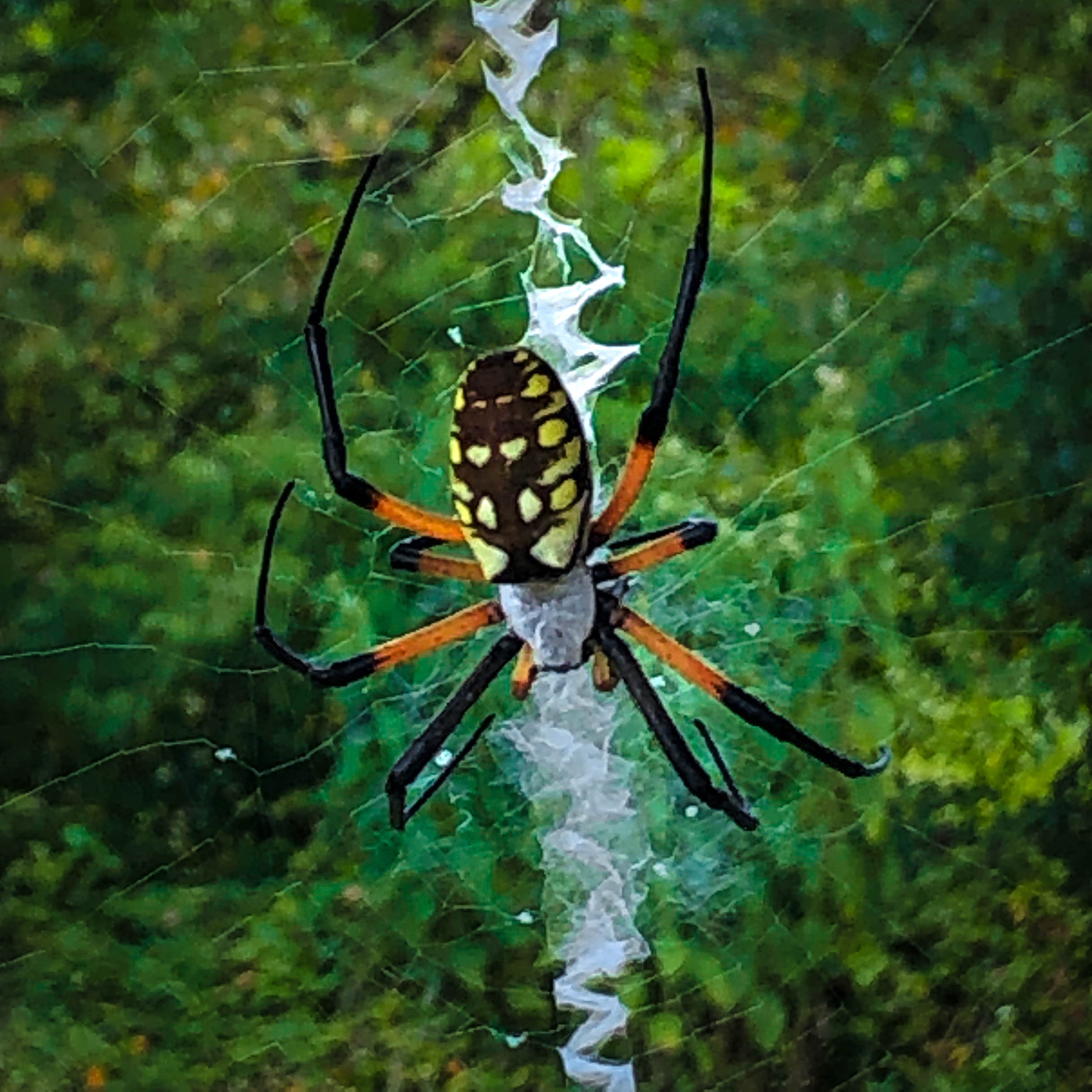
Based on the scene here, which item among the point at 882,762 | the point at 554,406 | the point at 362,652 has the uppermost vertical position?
the point at 362,652

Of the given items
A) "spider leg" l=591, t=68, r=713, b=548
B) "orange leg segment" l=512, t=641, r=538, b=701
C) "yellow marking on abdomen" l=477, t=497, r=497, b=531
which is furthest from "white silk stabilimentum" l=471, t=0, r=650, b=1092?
"yellow marking on abdomen" l=477, t=497, r=497, b=531

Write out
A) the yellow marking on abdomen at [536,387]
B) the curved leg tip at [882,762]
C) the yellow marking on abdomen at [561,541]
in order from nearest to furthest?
the yellow marking on abdomen at [536,387] → the yellow marking on abdomen at [561,541] → the curved leg tip at [882,762]

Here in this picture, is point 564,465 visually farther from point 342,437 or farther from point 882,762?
point 882,762

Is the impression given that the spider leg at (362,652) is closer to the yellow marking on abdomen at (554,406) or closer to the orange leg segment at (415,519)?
the orange leg segment at (415,519)

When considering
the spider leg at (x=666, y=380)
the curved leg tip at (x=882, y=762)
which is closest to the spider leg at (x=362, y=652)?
the spider leg at (x=666, y=380)

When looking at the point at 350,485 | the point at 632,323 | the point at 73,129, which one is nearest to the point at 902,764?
the point at 632,323

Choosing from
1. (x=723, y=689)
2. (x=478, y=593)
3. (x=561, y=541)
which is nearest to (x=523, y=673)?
(x=478, y=593)

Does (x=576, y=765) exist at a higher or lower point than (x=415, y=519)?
lower
